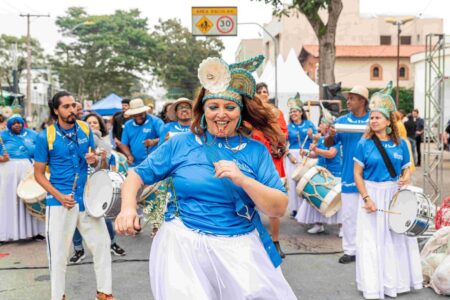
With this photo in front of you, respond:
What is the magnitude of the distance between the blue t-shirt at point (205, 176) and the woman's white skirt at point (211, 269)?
0.07 m

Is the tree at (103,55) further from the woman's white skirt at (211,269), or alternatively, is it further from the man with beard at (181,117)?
the woman's white skirt at (211,269)

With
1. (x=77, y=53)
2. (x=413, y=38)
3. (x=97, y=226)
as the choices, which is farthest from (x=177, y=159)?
(x=413, y=38)

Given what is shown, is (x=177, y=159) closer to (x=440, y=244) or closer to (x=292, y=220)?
(x=440, y=244)

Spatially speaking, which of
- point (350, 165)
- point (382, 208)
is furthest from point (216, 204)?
point (350, 165)

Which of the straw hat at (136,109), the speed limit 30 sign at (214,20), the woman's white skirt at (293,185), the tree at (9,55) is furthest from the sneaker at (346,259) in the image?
the tree at (9,55)

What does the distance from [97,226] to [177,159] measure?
2595 millimetres

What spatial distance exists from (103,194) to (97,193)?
0.35 ft

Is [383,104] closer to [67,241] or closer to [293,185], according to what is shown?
[67,241]

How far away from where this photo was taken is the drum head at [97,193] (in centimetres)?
515

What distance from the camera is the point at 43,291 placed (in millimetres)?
5941

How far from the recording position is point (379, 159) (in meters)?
5.74

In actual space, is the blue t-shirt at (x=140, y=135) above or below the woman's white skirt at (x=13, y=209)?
above

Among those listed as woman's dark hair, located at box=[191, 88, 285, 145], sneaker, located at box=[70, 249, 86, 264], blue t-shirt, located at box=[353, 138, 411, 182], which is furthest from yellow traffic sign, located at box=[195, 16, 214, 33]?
woman's dark hair, located at box=[191, 88, 285, 145]

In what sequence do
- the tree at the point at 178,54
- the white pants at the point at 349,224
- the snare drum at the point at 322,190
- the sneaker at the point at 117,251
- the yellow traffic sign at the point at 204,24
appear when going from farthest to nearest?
the tree at the point at 178,54
the yellow traffic sign at the point at 204,24
the snare drum at the point at 322,190
the sneaker at the point at 117,251
the white pants at the point at 349,224
